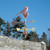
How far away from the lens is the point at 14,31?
27.1m

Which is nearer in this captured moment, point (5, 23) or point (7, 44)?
point (7, 44)

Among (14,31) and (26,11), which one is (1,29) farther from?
(26,11)

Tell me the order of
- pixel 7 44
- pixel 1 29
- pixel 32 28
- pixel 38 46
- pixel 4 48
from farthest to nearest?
pixel 1 29, pixel 32 28, pixel 38 46, pixel 7 44, pixel 4 48

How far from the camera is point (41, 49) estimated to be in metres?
9.99

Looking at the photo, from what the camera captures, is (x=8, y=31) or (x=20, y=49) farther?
(x=8, y=31)

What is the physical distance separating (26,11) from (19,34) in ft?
43.8

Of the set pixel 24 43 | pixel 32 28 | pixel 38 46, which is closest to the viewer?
pixel 24 43


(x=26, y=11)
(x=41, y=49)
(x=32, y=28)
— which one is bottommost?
(x=41, y=49)

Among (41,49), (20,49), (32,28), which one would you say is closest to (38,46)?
(41,49)

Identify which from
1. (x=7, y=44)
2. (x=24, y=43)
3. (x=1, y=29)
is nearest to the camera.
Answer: (x=7, y=44)

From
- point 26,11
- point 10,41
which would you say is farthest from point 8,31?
point 10,41

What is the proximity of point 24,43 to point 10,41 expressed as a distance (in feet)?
3.97

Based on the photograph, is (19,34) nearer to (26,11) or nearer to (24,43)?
(26,11)

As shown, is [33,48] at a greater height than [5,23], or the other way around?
[5,23]
